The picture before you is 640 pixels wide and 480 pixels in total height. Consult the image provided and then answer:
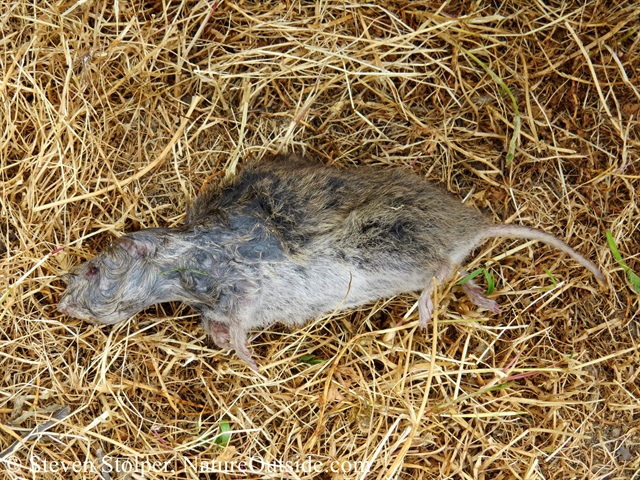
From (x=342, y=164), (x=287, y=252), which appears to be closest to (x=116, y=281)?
(x=287, y=252)

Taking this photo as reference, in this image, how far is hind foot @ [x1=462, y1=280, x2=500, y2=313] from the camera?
12.3ft

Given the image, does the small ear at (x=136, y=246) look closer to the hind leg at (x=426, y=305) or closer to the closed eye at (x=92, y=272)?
the closed eye at (x=92, y=272)

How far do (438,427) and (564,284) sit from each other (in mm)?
1308

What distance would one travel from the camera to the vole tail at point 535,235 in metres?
3.47

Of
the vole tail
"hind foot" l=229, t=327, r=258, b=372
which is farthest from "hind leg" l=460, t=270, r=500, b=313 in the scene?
"hind foot" l=229, t=327, r=258, b=372

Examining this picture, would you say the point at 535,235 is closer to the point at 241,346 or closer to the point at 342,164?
the point at 342,164

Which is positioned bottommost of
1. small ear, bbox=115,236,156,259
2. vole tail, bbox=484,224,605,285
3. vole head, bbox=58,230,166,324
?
vole head, bbox=58,230,166,324

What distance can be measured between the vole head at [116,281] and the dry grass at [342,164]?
0.43 m

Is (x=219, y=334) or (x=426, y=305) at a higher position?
(x=426, y=305)

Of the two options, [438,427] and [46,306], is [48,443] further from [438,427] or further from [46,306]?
[438,427]
